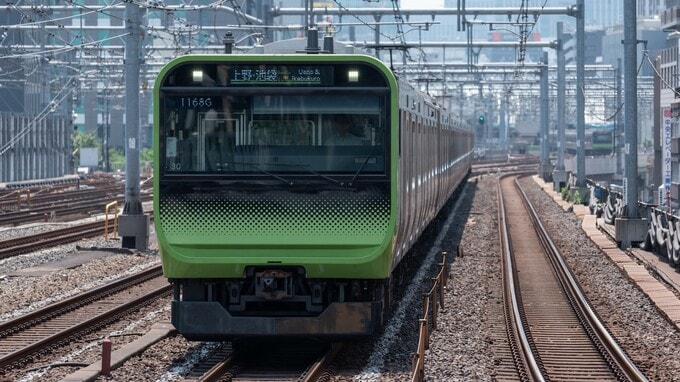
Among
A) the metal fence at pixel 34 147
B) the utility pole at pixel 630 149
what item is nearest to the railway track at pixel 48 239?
the utility pole at pixel 630 149

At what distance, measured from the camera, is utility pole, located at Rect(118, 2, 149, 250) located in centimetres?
2262

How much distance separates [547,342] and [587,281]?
6.19 metres

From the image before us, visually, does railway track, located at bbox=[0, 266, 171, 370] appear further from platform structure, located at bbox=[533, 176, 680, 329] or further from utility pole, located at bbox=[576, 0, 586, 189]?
utility pole, located at bbox=[576, 0, 586, 189]

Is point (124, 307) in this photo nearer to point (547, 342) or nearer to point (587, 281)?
point (547, 342)

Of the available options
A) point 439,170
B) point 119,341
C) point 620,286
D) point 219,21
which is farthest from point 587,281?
point 219,21

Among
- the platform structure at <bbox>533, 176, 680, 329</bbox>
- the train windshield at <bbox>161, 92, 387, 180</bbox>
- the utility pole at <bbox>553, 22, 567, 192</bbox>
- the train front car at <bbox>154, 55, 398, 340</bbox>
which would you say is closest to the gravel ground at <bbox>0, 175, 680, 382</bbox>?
the platform structure at <bbox>533, 176, 680, 329</bbox>

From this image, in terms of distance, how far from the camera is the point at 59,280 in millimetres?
18328

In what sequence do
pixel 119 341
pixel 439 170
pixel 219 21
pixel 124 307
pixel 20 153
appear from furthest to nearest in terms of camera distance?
pixel 219 21 < pixel 20 153 < pixel 439 170 < pixel 124 307 < pixel 119 341

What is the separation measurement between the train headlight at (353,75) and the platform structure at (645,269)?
5.23 metres

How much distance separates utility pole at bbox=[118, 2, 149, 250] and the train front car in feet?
39.1

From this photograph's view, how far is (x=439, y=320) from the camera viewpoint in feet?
46.7

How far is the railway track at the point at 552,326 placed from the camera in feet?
37.8

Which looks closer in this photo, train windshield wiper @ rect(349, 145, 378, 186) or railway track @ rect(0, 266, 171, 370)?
train windshield wiper @ rect(349, 145, 378, 186)

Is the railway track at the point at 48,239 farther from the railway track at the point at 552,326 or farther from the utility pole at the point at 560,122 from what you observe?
the utility pole at the point at 560,122
